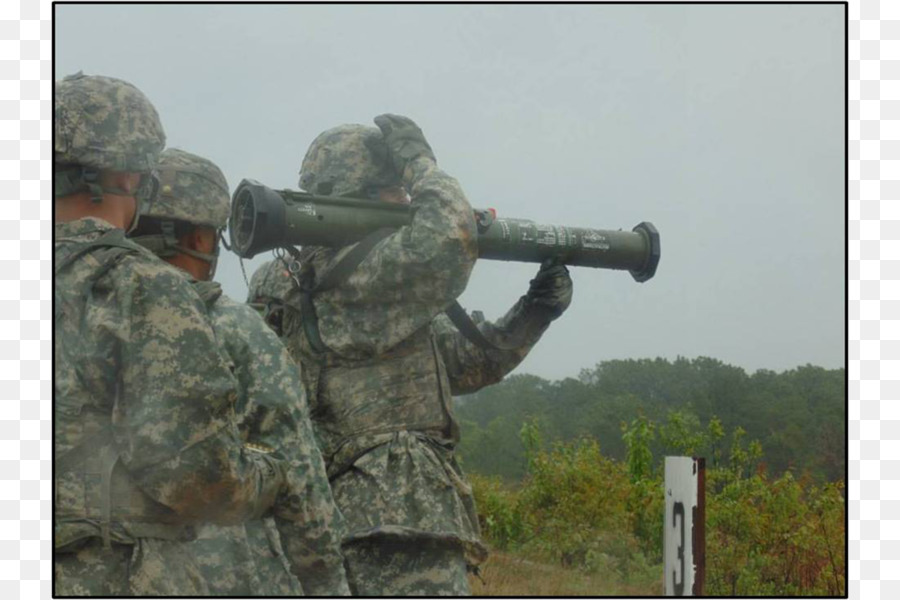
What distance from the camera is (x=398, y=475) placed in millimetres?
4305

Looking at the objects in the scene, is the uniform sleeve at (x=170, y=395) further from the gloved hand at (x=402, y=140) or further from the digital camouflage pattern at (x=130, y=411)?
the gloved hand at (x=402, y=140)

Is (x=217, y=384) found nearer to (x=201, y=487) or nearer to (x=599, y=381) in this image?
(x=201, y=487)

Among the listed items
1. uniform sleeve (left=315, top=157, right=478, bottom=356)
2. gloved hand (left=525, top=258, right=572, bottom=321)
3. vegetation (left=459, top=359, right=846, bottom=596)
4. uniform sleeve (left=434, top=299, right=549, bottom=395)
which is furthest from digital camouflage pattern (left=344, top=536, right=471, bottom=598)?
vegetation (left=459, top=359, right=846, bottom=596)

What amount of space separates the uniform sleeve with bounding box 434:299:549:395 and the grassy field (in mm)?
3998

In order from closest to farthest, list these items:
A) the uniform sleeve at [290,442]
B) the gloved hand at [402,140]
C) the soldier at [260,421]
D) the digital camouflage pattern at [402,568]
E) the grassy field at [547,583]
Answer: the soldier at [260,421], the uniform sleeve at [290,442], the digital camouflage pattern at [402,568], the gloved hand at [402,140], the grassy field at [547,583]

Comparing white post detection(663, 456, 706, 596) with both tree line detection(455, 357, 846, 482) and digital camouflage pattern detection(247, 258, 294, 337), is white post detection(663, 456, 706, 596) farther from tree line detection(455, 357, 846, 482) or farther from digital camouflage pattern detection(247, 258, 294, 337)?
tree line detection(455, 357, 846, 482)

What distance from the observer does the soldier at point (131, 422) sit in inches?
110

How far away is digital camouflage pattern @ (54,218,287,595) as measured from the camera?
2.80 meters

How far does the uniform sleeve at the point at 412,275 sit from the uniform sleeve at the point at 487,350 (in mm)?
602

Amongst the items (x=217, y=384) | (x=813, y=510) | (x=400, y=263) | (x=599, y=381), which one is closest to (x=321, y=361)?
(x=400, y=263)

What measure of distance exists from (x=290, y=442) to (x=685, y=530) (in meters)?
1.26

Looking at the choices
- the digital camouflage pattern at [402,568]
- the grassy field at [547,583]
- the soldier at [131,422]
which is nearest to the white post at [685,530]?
the digital camouflage pattern at [402,568]

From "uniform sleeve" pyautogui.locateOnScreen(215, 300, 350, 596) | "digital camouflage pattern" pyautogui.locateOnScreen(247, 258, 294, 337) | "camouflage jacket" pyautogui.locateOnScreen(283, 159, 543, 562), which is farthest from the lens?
"digital camouflage pattern" pyautogui.locateOnScreen(247, 258, 294, 337)

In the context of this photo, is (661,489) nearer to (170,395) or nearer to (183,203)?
(183,203)
